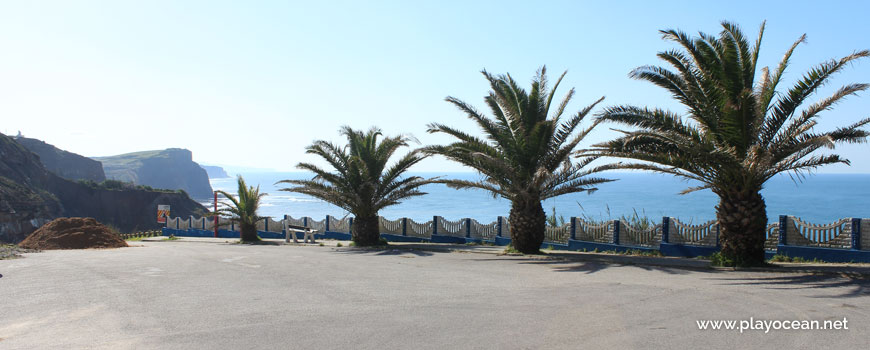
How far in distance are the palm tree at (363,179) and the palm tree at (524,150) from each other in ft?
16.2

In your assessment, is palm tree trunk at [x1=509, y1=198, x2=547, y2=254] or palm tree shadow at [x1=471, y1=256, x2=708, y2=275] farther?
palm tree trunk at [x1=509, y1=198, x2=547, y2=254]

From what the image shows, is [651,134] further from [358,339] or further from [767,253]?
[358,339]

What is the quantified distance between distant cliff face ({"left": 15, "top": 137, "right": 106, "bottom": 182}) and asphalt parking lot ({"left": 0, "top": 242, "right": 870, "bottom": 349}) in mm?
122695

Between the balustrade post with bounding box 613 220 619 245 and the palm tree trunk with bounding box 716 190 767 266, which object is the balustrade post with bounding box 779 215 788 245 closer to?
the palm tree trunk with bounding box 716 190 767 266

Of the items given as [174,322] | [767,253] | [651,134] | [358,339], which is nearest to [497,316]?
[358,339]

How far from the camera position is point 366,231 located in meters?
21.7

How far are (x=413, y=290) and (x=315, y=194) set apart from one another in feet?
43.3

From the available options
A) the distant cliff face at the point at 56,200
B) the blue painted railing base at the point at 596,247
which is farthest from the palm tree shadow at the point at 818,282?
the distant cliff face at the point at 56,200

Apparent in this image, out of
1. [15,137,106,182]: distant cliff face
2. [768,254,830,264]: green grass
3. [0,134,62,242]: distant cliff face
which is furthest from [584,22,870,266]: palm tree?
[15,137,106,182]: distant cliff face

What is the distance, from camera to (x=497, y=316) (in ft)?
22.9

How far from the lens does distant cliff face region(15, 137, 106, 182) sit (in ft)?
381

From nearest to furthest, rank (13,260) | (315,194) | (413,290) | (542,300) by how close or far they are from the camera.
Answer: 1. (542,300)
2. (413,290)
3. (13,260)
4. (315,194)

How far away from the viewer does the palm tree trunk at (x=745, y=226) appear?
11.7 metres

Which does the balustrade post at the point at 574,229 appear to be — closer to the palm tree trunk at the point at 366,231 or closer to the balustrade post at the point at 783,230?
the balustrade post at the point at 783,230
